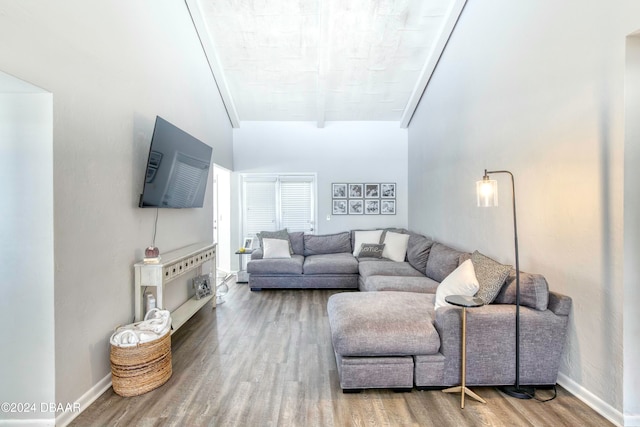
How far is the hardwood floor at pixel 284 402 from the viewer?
174cm

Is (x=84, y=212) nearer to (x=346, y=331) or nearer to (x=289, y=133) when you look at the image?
(x=346, y=331)

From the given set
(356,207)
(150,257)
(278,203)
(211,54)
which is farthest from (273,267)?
(211,54)

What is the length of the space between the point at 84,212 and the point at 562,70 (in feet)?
11.3

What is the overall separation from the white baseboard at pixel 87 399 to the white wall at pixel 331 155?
376 cm

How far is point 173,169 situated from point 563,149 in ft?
10.7

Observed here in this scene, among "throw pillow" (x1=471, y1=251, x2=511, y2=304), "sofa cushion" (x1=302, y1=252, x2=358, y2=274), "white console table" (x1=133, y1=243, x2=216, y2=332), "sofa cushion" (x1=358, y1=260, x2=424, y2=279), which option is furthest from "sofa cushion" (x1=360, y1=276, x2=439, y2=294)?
"white console table" (x1=133, y1=243, x2=216, y2=332)

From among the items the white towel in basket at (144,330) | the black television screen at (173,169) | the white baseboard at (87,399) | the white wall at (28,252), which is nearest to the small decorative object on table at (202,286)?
the black television screen at (173,169)

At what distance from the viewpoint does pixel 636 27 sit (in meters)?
1.55

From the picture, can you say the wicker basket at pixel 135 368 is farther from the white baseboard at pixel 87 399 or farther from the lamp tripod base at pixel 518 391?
the lamp tripod base at pixel 518 391

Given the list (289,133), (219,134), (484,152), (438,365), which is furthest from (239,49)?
(438,365)

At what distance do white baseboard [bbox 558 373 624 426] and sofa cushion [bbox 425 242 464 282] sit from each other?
4.15 feet

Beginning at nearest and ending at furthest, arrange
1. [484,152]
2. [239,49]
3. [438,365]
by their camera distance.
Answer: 1. [438,365]
2. [484,152]
3. [239,49]

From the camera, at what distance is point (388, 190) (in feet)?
18.8

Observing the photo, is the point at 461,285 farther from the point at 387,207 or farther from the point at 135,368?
the point at 387,207
